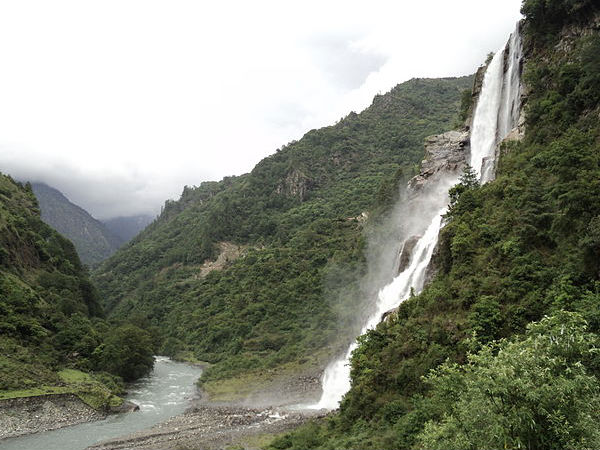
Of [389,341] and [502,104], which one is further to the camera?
[502,104]

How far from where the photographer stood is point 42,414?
3897 centimetres

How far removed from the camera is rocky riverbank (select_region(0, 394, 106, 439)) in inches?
1437

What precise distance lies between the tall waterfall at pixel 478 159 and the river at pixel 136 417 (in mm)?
16274

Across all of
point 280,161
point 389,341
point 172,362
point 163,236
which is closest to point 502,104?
point 389,341

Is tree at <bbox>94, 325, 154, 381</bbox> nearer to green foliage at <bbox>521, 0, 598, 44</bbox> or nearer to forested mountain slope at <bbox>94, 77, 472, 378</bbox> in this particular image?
forested mountain slope at <bbox>94, 77, 472, 378</bbox>

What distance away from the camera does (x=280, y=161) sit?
174m

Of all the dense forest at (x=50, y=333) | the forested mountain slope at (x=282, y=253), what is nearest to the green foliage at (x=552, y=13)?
the forested mountain slope at (x=282, y=253)

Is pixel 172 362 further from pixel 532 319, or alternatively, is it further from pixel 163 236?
pixel 163 236

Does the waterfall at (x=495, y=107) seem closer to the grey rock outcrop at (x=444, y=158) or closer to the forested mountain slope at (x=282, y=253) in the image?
the grey rock outcrop at (x=444, y=158)

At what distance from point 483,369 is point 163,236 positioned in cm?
19021

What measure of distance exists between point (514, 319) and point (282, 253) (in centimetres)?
8590

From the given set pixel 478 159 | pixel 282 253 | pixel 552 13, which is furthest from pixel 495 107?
pixel 282 253

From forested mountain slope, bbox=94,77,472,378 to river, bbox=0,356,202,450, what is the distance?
6.97 metres

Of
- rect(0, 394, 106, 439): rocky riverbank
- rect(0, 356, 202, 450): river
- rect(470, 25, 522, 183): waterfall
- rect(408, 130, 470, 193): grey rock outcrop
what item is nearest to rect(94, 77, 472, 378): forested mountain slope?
rect(0, 356, 202, 450): river
